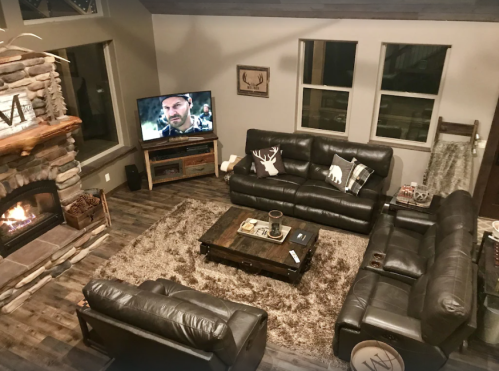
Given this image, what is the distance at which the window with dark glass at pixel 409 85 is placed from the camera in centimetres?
733

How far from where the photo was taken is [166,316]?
2.43 meters

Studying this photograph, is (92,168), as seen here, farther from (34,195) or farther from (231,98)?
(231,98)

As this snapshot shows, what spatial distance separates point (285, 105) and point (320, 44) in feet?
5.65

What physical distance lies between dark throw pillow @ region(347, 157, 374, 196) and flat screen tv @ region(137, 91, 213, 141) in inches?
95.8

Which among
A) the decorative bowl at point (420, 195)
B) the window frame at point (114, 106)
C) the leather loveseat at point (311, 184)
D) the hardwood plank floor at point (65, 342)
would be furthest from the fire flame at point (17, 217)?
the decorative bowl at point (420, 195)

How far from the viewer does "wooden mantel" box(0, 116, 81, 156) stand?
3619 millimetres

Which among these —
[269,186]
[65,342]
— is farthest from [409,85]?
[65,342]

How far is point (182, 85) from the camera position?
A: 21.4ft

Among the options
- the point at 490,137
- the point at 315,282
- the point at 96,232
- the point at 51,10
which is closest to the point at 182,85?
the point at 51,10

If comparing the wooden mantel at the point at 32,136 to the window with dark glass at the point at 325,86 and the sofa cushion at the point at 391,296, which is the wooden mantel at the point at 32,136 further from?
the sofa cushion at the point at 391,296

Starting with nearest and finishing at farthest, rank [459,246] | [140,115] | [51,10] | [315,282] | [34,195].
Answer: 1. [459,246]
2. [315,282]
3. [34,195]
4. [51,10]
5. [140,115]

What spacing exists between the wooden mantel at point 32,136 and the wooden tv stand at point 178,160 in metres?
1.71

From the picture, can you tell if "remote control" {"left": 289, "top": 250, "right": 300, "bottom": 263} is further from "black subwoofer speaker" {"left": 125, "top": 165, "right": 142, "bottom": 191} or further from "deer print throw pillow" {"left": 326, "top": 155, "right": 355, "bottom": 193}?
"black subwoofer speaker" {"left": 125, "top": 165, "right": 142, "bottom": 191}

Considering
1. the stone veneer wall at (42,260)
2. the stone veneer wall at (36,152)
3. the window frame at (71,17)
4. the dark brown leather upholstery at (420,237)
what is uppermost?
the window frame at (71,17)
